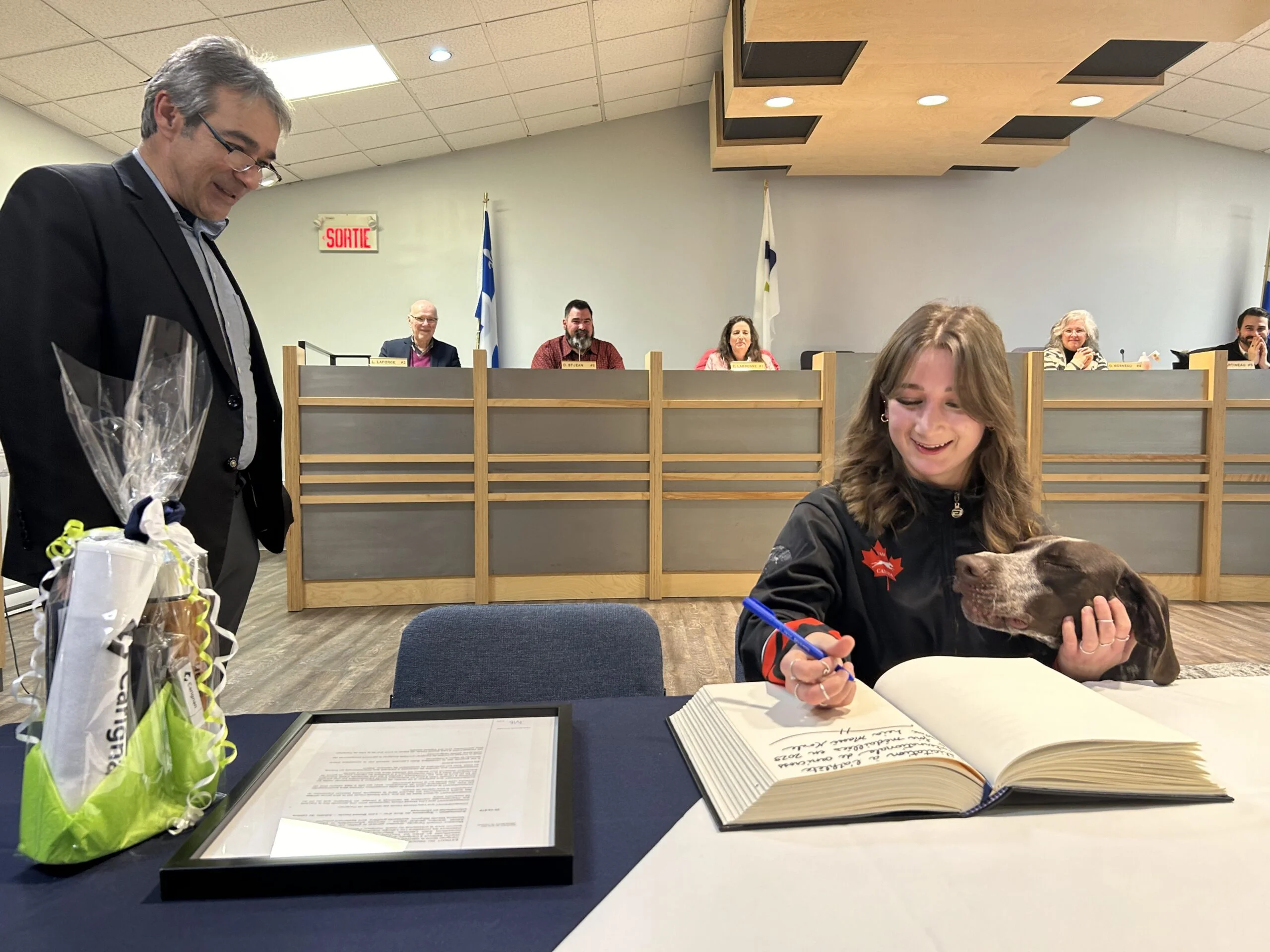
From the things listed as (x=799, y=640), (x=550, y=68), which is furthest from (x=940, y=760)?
(x=550, y=68)

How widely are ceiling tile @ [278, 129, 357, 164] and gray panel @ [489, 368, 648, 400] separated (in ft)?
9.29

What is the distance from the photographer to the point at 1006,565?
3.09ft

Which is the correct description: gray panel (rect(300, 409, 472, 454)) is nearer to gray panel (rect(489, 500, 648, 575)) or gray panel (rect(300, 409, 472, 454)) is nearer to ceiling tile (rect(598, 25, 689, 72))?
gray panel (rect(489, 500, 648, 575))

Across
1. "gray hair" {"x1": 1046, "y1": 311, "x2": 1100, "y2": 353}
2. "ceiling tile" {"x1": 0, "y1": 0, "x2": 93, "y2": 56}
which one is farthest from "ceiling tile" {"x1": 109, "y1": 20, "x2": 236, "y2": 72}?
"gray hair" {"x1": 1046, "y1": 311, "x2": 1100, "y2": 353}

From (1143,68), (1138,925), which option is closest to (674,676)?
(1138,925)

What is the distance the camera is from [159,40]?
385cm

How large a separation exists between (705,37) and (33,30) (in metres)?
3.97

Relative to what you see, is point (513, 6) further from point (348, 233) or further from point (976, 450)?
point (976, 450)

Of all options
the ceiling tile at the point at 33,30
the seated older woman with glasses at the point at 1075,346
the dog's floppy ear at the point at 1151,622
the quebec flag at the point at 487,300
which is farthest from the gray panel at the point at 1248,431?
the ceiling tile at the point at 33,30

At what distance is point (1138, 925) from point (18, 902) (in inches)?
28.6

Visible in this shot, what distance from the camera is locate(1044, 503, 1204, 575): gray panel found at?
13.6 ft

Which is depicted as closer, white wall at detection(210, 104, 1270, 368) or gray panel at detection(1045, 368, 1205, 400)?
gray panel at detection(1045, 368, 1205, 400)

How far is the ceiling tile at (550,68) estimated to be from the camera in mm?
5008

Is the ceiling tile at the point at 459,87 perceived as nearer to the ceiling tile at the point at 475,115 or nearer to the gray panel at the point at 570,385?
the ceiling tile at the point at 475,115
